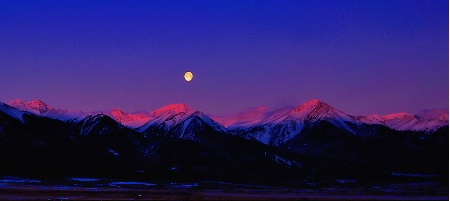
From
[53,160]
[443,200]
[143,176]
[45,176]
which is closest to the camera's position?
[443,200]

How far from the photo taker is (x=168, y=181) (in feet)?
579

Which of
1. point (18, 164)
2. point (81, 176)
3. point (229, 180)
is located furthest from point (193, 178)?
point (18, 164)

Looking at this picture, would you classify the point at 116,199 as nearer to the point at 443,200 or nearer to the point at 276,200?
the point at 276,200

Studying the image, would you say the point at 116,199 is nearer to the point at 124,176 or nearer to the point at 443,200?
the point at 443,200

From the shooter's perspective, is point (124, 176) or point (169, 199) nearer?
point (169, 199)

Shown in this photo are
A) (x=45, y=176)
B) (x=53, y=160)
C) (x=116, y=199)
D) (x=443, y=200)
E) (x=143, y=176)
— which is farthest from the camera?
(x=53, y=160)

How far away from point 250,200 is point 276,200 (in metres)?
3.29

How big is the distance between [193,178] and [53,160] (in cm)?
3736

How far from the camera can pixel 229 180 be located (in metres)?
189

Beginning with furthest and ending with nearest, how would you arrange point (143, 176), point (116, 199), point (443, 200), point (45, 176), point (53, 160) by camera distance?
point (53, 160), point (143, 176), point (45, 176), point (443, 200), point (116, 199)

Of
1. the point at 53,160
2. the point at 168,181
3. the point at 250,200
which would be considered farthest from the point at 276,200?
the point at 53,160

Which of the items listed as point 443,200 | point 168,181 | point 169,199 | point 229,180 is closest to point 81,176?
point 168,181

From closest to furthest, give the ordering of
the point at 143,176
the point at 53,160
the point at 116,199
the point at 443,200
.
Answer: the point at 116,199 < the point at 443,200 < the point at 143,176 < the point at 53,160

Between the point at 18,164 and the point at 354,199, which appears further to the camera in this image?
the point at 18,164
